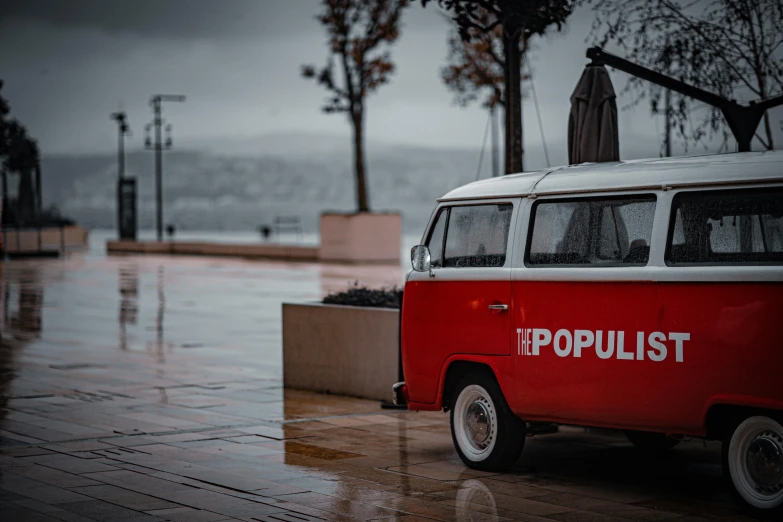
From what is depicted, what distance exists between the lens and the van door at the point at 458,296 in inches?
339

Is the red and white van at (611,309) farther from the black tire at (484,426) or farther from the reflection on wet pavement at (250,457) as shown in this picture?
the reflection on wet pavement at (250,457)

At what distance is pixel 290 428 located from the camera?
1052cm

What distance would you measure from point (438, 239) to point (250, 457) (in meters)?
2.19

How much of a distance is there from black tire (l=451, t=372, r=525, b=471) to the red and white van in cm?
1

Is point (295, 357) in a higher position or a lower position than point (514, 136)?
lower

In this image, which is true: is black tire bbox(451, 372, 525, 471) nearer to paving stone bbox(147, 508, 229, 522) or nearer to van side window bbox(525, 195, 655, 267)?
van side window bbox(525, 195, 655, 267)

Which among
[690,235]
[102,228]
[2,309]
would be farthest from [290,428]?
[102,228]

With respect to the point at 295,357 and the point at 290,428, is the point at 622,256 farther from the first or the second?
the point at 295,357

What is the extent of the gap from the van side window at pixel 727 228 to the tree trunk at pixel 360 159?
34533mm

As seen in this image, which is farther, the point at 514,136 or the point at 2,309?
the point at 2,309

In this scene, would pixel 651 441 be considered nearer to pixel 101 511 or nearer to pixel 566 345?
pixel 566 345

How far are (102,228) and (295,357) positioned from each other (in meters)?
108

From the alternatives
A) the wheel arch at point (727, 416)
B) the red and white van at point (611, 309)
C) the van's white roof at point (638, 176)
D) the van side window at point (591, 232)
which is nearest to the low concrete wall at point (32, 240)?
the red and white van at point (611, 309)

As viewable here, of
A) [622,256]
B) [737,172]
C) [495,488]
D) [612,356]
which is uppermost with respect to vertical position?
[737,172]
